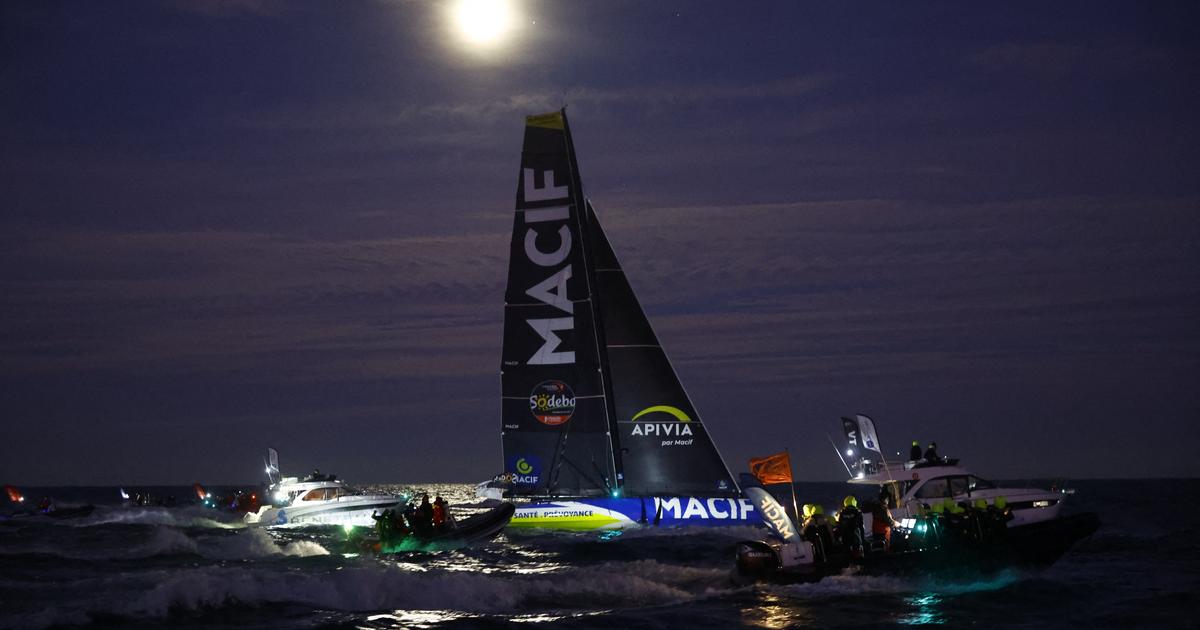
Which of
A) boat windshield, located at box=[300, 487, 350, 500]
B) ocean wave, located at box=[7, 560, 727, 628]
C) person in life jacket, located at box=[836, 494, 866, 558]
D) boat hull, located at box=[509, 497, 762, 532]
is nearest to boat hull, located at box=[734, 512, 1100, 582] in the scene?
person in life jacket, located at box=[836, 494, 866, 558]

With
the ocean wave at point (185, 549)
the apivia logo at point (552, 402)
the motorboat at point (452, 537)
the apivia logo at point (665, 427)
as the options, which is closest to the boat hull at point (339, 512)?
the ocean wave at point (185, 549)

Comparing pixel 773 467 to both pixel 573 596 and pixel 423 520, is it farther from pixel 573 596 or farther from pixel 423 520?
pixel 423 520

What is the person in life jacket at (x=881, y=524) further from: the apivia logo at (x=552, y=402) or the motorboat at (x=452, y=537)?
the apivia logo at (x=552, y=402)

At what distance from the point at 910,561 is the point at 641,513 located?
47.6ft

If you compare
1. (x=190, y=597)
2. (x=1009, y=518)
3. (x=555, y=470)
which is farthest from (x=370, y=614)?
(x=555, y=470)

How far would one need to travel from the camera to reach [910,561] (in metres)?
25.7

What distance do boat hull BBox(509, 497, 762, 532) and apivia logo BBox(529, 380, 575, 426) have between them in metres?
3.96

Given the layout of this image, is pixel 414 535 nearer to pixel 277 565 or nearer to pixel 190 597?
pixel 277 565

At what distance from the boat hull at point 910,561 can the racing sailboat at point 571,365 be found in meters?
15.7

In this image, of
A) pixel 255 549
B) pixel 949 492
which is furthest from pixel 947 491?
pixel 255 549

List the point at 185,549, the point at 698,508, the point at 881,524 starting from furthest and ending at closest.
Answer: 1. the point at 185,549
2. the point at 698,508
3. the point at 881,524

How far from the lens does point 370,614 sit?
2472 cm

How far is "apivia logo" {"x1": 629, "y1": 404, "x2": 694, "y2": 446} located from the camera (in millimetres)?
41719

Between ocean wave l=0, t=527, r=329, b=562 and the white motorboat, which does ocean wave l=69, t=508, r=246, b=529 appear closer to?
ocean wave l=0, t=527, r=329, b=562
